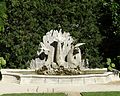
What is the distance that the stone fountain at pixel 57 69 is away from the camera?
14.7 meters

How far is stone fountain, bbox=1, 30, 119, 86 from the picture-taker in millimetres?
14688

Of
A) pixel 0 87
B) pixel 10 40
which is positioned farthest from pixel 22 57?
pixel 0 87

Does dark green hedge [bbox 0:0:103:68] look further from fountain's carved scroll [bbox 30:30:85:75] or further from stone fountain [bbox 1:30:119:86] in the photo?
fountain's carved scroll [bbox 30:30:85:75]

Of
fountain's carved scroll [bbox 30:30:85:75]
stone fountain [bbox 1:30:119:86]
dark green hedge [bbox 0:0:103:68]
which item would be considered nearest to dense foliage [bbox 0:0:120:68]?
dark green hedge [bbox 0:0:103:68]

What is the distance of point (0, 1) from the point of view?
59.2ft

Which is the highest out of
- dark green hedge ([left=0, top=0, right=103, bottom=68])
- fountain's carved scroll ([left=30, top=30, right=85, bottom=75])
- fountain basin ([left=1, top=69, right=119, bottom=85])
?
dark green hedge ([left=0, top=0, right=103, bottom=68])

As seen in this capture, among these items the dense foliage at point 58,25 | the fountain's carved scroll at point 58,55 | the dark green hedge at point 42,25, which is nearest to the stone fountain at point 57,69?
the fountain's carved scroll at point 58,55

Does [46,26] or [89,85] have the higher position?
[46,26]

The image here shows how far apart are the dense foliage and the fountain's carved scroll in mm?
1193

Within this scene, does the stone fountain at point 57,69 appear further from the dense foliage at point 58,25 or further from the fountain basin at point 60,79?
Result: the dense foliage at point 58,25

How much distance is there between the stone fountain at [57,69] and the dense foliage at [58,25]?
1043 mm

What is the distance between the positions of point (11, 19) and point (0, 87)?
5.26 meters

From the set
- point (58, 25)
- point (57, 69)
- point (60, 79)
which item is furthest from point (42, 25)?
point (60, 79)

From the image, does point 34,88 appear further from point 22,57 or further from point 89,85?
point 22,57
